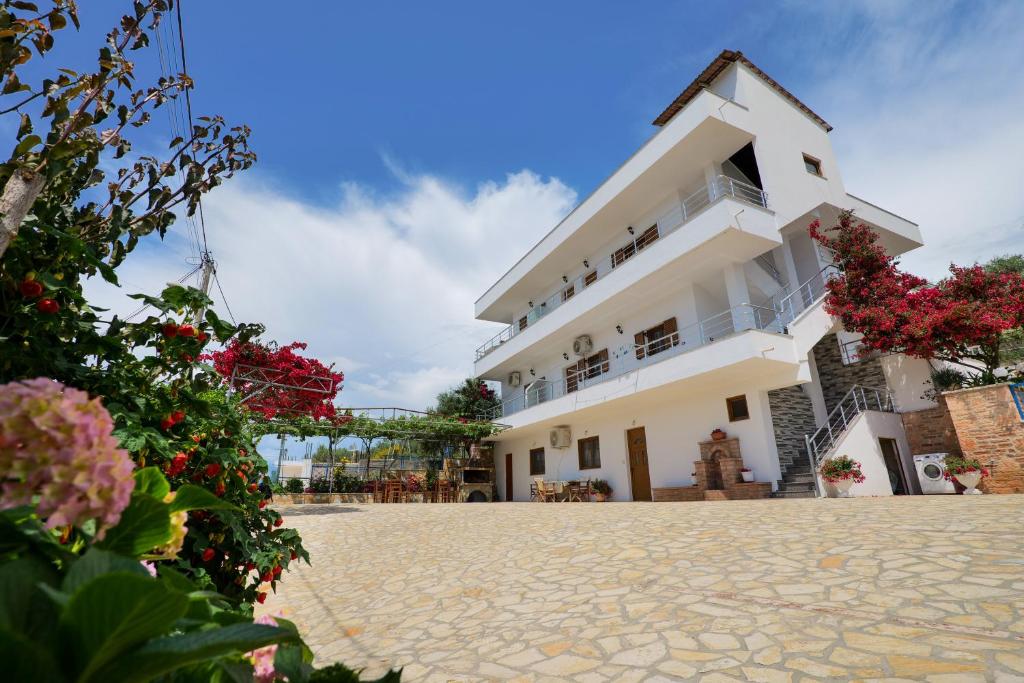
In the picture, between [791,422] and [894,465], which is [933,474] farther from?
[791,422]

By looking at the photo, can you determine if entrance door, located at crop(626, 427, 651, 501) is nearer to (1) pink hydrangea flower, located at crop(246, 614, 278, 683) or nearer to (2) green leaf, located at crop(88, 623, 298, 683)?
(1) pink hydrangea flower, located at crop(246, 614, 278, 683)

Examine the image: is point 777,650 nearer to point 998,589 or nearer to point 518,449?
point 998,589

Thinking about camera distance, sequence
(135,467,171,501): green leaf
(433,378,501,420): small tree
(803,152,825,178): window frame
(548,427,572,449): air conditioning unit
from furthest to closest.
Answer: (433,378,501,420): small tree → (548,427,572,449): air conditioning unit → (803,152,825,178): window frame → (135,467,171,501): green leaf

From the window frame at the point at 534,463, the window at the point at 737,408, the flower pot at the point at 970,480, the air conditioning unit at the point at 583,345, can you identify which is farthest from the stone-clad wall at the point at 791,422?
the window frame at the point at 534,463

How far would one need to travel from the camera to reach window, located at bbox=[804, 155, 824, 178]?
1475 centimetres

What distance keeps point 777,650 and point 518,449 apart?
17.7m

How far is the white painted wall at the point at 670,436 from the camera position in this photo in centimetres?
1145

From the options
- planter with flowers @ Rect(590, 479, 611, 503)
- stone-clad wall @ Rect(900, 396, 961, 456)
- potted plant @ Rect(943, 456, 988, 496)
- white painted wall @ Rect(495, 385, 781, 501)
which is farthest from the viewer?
planter with flowers @ Rect(590, 479, 611, 503)

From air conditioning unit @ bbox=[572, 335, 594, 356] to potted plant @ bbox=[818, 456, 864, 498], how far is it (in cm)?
812

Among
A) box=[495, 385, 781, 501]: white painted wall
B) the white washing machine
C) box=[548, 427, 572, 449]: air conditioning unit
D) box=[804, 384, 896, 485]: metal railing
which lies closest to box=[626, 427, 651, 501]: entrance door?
box=[495, 385, 781, 501]: white painted wall

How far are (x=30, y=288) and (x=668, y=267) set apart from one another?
12366mm

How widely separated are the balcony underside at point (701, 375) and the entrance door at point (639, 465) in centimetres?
82

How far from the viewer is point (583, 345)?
16984 millimetres

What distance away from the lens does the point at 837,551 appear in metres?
4.83
